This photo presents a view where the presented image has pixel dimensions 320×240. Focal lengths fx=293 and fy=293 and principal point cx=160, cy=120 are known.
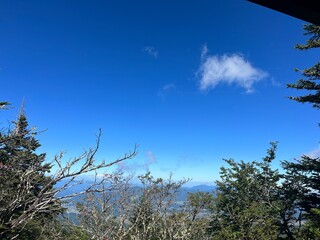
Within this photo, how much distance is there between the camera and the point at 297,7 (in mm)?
1322

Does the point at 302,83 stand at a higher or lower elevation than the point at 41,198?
higher

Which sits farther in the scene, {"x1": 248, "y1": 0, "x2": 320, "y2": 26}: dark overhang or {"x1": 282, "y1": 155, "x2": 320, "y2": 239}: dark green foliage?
{"x1": 282, "y1": 155, "x2": 320, "y2": 239}: dark green foliage

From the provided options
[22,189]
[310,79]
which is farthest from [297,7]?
[310,79]

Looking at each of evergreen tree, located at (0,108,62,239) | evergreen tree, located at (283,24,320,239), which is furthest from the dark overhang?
evergreen tree, located at (283,24,320,239)

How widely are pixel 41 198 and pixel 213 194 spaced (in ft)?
93.0

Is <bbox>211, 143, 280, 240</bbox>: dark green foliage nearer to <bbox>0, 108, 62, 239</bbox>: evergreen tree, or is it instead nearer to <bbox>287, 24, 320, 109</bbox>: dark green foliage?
<bbox>287, 24, 320, 109</bbox>: dark green foliage

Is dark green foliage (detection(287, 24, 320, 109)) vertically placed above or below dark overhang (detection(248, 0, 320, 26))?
above

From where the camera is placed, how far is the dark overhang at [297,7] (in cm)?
129

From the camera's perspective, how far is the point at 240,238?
2178 centimetres

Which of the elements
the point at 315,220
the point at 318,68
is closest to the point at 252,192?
the point at 315,220

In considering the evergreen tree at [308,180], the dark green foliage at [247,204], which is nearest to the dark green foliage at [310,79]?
the evergreen tree at [308,180]

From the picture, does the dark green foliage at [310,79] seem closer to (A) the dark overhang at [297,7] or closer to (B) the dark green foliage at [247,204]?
(B) the dark green foliage at [247,204]

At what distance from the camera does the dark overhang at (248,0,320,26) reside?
129 cm

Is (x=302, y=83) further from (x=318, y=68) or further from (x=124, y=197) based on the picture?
(x=124, y=197)
